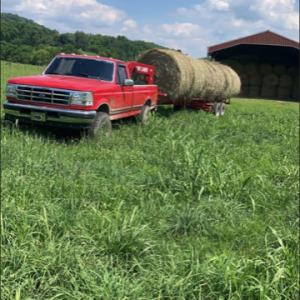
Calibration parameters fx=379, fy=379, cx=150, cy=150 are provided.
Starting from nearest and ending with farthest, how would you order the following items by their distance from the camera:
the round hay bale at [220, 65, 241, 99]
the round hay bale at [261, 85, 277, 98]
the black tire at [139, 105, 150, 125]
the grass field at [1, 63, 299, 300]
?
1. the grass field at [1, 63, 299, 300]
2. the black tire at [139, 105, 150, 125]
3. the round hay bale at [220, 65, 241, 99]
4. the round hay bale at [261, 85, 277, 98]

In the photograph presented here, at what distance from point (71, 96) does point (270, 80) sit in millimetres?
22708

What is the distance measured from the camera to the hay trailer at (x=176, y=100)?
11.3 metres

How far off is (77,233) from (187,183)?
1988 mm

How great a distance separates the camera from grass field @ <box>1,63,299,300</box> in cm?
284

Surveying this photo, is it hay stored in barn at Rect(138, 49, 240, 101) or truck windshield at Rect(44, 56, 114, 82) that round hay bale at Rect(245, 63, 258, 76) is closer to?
hay stored in barn at Rect(138, 49, 240, 101)

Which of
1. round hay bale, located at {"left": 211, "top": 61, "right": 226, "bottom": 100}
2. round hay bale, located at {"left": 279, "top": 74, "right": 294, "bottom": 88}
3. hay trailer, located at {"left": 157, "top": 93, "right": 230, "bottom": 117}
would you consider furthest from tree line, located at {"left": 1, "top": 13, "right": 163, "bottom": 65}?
round hay bale, located at {"left": 279, "top": 74, "right": 294, "bottom": 88}

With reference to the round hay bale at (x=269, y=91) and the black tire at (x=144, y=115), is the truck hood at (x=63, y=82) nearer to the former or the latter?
the black tire at (x=144, y=115)

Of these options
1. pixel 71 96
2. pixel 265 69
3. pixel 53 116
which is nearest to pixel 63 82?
pixel 71 96

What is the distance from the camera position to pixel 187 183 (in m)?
5.05

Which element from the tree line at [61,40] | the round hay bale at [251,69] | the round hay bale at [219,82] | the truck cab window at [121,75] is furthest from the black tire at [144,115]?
the round hay bale at [251,69]

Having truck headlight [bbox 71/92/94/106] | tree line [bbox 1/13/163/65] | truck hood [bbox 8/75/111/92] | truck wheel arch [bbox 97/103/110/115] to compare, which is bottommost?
truck wheel arch [bbox 97/103/110/115]

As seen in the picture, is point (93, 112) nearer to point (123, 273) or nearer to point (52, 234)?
point (52, 234)

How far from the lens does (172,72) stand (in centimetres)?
1185

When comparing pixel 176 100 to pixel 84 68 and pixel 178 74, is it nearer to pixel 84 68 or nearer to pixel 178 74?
pixel 178 74
